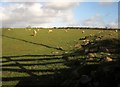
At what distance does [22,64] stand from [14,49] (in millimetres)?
11232

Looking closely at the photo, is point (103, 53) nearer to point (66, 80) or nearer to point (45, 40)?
point (66, 80)

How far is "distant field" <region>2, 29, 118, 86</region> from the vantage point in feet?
59.4

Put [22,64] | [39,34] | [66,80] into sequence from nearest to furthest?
[66,80] < [22,64] < [39,34]

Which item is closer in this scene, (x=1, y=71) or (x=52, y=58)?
(x=1, y=71)

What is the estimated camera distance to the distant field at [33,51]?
18109 millimetres

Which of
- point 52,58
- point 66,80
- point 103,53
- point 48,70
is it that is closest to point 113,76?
point 66,80

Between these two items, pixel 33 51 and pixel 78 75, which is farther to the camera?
pixel 33 51

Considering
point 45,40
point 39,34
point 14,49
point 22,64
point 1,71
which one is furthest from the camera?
point 39,34

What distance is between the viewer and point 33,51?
2888 cm

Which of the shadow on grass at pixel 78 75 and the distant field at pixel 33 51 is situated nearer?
the shadow on grass at pixel 78 75

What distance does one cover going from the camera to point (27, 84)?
610 inches

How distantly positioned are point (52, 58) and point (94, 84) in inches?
395

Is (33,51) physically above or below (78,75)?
above

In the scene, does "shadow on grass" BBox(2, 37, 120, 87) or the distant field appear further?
the distant field
